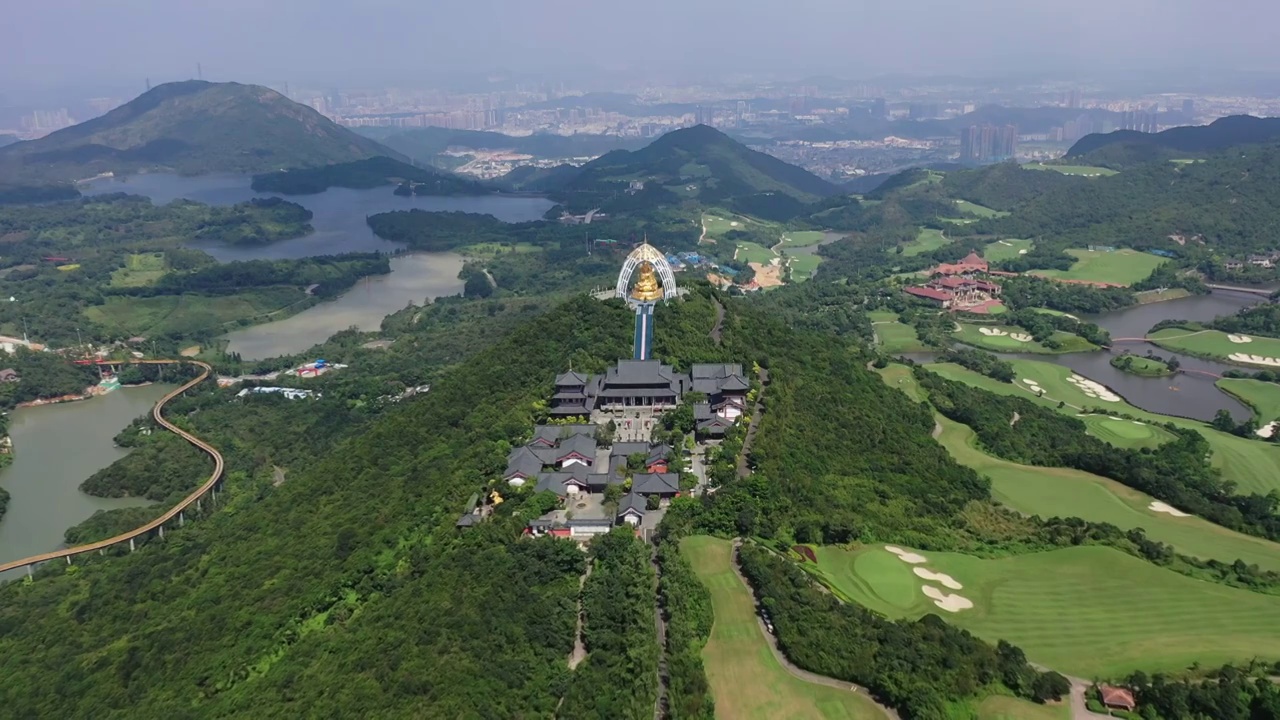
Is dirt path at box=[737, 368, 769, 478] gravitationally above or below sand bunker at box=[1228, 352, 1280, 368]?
above

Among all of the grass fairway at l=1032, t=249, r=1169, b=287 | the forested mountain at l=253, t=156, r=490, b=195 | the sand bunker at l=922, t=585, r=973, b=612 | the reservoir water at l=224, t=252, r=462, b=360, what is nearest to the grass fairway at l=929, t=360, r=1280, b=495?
the sand bunker at l=922, t=585, r=973, b=612

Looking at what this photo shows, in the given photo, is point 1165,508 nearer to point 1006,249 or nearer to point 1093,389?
point 1093,389

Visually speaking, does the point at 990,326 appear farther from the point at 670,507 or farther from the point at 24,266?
the point at 24,266

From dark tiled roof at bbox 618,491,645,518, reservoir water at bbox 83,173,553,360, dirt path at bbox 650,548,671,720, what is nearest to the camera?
dirt path at bbox 650,548,671,720

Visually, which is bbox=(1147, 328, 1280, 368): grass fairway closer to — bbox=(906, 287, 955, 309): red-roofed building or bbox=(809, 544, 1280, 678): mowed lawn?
bbox=(906, 287, 955, 309): red-roofed building

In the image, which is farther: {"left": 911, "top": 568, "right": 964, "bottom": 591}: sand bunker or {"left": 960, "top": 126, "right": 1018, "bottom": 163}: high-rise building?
{"left": 960, "top": 126, "right": 1018, "bottom": 163}: high-rise building

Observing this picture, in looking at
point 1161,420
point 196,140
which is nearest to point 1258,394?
point 1161,420

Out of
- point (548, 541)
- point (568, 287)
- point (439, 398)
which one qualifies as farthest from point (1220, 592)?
point (568, 287)
